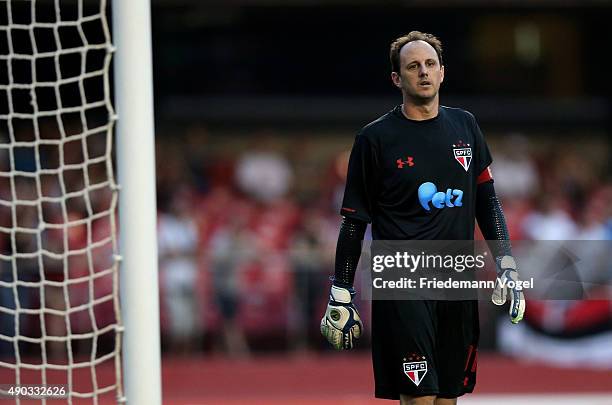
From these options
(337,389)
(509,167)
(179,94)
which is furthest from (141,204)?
(179,94)

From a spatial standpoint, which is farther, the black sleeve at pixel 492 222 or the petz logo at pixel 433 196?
the black sleeve at pixel 492 222

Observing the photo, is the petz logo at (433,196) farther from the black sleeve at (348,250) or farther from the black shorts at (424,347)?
the black shorts at (424,347)

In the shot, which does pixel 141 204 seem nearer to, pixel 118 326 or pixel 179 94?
pixel 118 326

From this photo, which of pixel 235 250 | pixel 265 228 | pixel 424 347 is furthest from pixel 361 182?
pixel 265 228

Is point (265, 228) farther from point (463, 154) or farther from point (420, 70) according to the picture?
point (420, 70)

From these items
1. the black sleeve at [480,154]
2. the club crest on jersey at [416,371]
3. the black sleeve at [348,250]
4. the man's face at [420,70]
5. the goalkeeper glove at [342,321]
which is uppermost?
the man's face at [420,70]

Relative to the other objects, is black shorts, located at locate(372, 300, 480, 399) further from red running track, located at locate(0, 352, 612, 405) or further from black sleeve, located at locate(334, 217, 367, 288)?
red running track, located at locate(0, 352, 612, 405)

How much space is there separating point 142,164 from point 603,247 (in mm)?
7917

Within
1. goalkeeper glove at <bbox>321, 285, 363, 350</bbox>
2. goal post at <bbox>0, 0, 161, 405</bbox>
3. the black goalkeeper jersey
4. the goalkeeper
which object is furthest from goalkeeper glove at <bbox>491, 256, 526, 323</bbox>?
goal post at <bbox>0, 0, 161, 405</bbox>

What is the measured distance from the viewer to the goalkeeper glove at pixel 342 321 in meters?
5.23

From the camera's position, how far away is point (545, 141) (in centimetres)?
1695

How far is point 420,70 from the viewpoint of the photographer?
Result: 16.8 feet

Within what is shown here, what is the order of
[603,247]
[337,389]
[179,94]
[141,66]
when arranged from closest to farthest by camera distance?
[141,66] < [337,389] < [603,247] < [179,94]

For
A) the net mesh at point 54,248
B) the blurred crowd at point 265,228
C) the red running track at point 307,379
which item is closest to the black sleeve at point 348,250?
the net mesh at point 54,248
